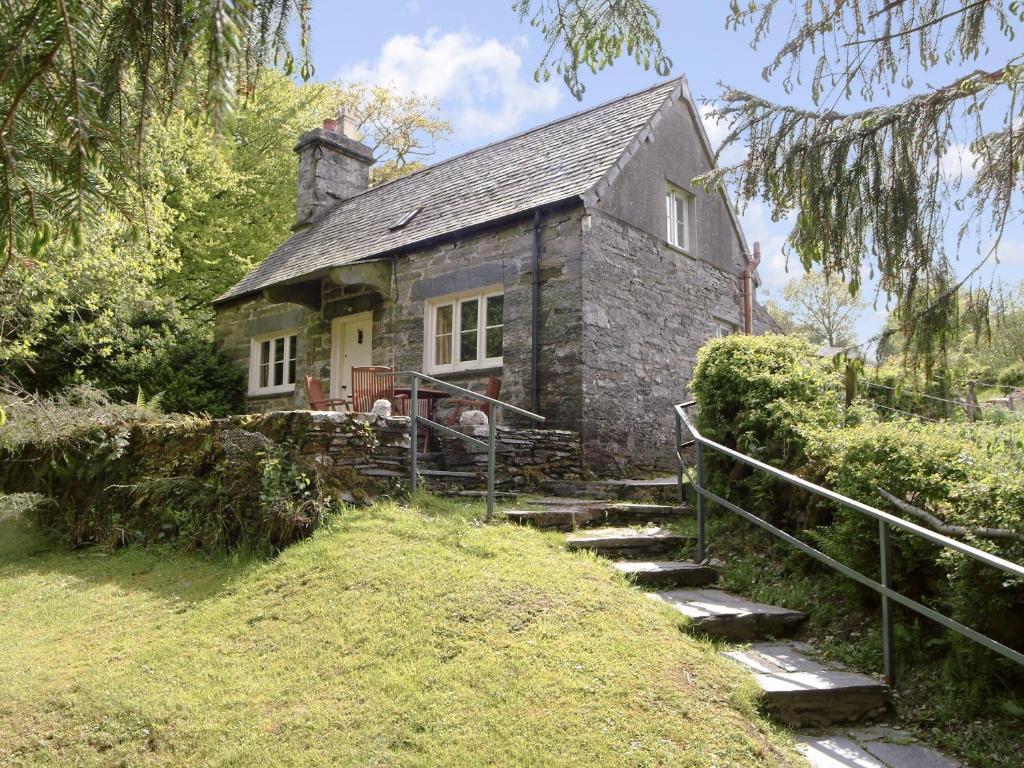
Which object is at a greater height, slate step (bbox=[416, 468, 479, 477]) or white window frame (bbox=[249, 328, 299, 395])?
white window frame (bbox=[249, 328, 299, 395])

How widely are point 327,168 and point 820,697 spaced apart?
1605 cm

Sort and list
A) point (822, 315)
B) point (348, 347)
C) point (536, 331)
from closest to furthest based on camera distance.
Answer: point (536, 331) < point (348, 347) < point (822, 315)

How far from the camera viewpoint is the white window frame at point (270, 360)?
1483 cm

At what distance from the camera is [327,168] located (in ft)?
58.5

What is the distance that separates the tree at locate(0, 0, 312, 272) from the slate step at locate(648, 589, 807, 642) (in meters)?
4.37

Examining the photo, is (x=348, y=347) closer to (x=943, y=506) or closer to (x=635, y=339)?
(x=635, y=339)

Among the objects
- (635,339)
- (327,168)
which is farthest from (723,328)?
(327,168)

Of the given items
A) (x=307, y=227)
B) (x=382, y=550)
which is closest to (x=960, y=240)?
(x=382, y=550)

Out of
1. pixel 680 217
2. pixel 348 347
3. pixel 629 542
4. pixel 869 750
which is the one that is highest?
pixel 680 217

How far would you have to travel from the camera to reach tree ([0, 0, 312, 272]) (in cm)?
227

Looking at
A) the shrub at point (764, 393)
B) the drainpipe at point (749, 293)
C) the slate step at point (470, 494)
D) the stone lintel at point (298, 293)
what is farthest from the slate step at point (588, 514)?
A: the stone lintel at point (298, 293)

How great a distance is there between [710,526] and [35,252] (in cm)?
652

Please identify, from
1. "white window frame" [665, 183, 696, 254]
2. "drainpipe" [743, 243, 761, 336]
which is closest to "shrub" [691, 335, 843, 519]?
"white window frame" [665, 183, 696, 254]

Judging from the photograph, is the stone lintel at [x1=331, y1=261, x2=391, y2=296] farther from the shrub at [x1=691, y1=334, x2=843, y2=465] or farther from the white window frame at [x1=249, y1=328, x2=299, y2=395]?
the shrub at [x1=691, y1=334, x2=843, y2=465]
